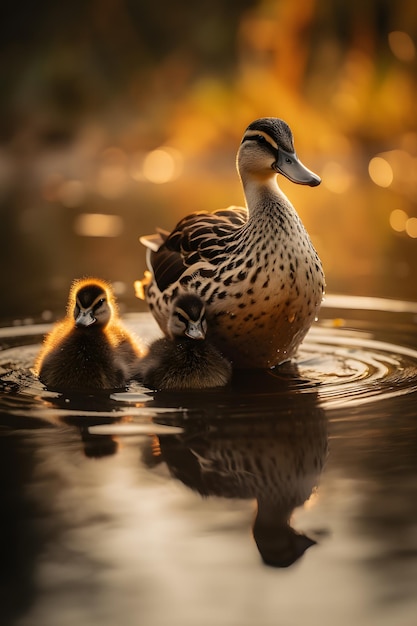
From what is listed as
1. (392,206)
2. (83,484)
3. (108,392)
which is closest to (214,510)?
(83,484)

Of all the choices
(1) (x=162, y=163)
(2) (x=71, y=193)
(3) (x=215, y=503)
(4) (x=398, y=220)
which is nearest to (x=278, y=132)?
(3) (x=215, y=503)

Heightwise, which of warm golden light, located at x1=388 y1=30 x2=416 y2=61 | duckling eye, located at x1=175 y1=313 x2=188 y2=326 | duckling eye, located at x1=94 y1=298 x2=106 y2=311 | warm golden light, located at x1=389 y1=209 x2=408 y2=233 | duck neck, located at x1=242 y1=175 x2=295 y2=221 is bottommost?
warm golden light, located at x1=389 y1=209 x2=408 y2=233

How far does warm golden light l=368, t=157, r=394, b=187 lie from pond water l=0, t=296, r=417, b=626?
11.3 m

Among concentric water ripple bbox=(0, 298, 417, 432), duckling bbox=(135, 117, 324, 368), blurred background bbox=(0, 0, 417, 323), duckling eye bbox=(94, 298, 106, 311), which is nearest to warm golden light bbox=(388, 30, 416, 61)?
blurred background bbox=(0, 0, 417, 323)

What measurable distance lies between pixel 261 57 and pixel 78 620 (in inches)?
633

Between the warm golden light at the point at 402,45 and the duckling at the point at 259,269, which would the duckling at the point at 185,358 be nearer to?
the duckling at the point at 259,269

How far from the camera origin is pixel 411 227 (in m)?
10.6

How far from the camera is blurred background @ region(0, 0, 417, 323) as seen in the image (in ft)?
48.1

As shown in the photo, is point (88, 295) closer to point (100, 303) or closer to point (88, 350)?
point (100, 303)

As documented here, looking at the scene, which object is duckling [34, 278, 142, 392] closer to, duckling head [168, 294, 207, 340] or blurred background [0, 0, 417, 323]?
duckling head [168, 294, 207, 340]

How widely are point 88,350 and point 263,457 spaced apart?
1406mm

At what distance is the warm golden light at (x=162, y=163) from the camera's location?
724 inches

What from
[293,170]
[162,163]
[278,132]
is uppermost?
[278,132]

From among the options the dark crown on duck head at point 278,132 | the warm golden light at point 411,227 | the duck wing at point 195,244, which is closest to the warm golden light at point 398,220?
the warm golden light at point 411,227
